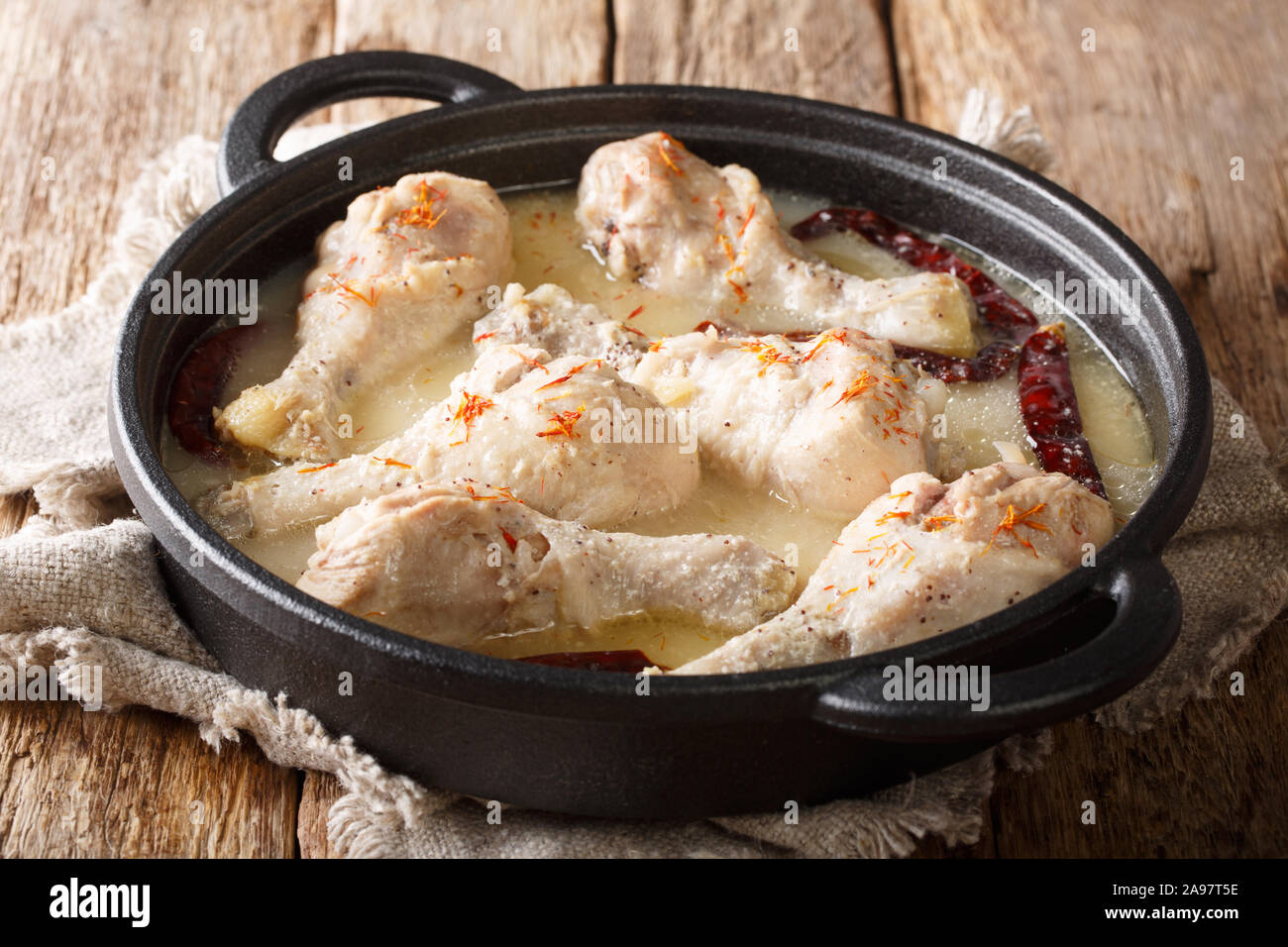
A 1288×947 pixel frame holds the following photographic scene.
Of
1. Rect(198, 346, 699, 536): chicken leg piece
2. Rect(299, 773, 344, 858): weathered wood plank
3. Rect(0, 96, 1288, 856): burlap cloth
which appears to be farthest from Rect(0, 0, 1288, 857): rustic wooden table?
Rect(299, 773, 344, 858): weathered wood plank

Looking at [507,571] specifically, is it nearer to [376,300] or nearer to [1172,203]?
[376,300]

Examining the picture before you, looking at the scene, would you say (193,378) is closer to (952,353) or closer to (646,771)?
(646,771)

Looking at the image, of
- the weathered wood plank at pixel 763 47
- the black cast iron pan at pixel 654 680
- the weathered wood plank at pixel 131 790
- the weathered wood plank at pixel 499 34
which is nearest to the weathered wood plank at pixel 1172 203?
the weathered wood plank at pixel 763 47

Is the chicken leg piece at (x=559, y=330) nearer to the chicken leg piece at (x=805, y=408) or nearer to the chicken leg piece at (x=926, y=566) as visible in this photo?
the chicken leg piece at (x=805, y=408)

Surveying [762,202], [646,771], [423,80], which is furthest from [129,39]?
[646,771]

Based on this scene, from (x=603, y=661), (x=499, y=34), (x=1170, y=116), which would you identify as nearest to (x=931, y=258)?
(x=603, y=661)

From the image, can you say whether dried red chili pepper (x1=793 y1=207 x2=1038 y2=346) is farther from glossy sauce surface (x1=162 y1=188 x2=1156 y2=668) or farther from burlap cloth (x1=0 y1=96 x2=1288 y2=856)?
burlap cloth (x1=0 y1=96 x2=1288 y2=856)
